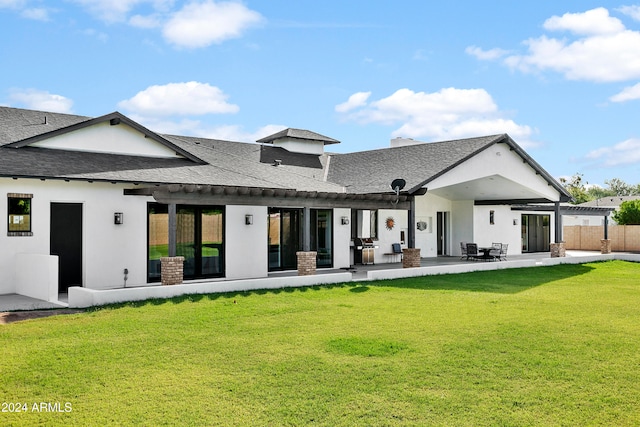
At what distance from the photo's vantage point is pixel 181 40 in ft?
58.1

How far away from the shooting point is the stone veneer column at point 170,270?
13938 mm

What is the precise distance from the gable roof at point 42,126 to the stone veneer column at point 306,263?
4637 mm

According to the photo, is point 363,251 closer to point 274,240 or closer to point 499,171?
point 274,240

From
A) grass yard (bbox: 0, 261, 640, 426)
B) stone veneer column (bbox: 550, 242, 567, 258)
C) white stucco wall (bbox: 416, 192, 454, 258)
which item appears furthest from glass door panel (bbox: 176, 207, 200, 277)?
stone veneer column (bbox: 550, 242, 567, 258)

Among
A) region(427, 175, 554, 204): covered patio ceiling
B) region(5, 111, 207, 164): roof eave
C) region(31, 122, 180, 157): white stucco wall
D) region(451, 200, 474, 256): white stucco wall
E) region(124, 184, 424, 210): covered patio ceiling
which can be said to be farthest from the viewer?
region(451, 200, 474, 256): white stucco wall

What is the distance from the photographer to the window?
44.3ft

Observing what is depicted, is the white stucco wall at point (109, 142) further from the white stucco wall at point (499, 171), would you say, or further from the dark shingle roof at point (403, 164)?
the white stucco wall at point (499, 171)

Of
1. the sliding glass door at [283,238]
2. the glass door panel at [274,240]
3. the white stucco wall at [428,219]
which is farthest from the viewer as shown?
the white stucco wall at [428,219]

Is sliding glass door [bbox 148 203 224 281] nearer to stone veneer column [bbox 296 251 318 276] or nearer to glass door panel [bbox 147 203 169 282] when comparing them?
glass door panel [bbox 147 203 169 282]

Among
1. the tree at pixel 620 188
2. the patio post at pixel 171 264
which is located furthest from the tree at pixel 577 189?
the patio post at pixel 171 264

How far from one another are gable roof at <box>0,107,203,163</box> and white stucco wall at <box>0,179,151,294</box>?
196 cm

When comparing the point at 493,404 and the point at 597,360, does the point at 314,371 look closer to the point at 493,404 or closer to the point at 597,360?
the point at 493,404

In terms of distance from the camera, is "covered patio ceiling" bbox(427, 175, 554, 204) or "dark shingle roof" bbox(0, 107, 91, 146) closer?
"dark shingle roof" bbox(0, 107, 91, 146)

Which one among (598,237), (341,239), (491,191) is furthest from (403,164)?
(598,237)
